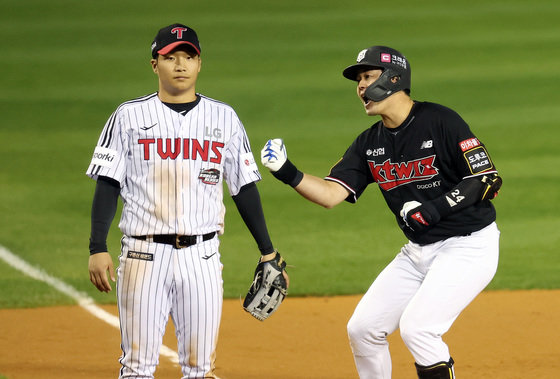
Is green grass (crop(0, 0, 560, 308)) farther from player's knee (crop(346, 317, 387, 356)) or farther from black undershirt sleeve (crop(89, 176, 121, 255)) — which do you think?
black undershirt sleeve (crop(89, 176, 121, 255))

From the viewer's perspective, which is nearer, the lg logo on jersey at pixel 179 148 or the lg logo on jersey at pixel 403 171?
the lg logo on jersey at pixel 179 148

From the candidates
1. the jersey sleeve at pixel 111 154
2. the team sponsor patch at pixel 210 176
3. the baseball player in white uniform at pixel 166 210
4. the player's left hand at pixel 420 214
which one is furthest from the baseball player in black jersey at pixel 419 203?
the jersey sleeve at pixel 111 154

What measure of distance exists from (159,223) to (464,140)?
173cm

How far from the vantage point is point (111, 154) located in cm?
413

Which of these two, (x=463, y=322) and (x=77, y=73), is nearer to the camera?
(x=463, y=322)

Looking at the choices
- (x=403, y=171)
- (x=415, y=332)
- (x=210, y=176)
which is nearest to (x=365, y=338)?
(x=415, y=332)

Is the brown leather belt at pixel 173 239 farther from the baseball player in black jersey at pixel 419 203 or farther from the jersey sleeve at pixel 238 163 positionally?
the baseball player in black jersey at pixel 419 203

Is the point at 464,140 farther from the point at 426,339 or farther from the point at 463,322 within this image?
the point at 463,322

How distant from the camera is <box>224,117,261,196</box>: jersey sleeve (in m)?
4.31

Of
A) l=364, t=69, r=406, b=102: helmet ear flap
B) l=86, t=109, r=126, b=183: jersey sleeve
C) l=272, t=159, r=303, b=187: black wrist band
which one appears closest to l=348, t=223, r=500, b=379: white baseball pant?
l=272, t=159, r=303, b=187: black wrist band

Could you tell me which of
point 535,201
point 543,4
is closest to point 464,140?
point 535,201

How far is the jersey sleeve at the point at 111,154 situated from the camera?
4121 mm

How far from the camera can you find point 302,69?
14.9 metres

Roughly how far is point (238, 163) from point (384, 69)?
1.08m
